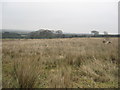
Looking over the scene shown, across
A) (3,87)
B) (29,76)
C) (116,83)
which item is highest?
(29,76)

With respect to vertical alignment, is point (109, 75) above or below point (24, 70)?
below

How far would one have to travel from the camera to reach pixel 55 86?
1959 millimetres

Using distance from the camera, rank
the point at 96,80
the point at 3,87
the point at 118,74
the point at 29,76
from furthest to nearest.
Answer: the point at 118,74 → the point at 96,80 → the point at 29,76 → the point at 3,87

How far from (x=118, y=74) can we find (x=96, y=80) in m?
0.74

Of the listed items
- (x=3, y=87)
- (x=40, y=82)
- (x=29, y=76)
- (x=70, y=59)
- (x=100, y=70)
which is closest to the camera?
(x=3, y=87)

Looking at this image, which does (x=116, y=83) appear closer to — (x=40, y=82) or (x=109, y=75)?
(x=109, y=75)

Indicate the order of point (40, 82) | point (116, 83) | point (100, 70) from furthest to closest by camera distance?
point (100, 70), point (116, 83), point (40, 82)

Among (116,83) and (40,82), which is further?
(116,83)

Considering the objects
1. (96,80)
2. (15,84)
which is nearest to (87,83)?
(96,80)

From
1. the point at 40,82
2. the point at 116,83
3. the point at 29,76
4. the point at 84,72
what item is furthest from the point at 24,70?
the point at 116,83

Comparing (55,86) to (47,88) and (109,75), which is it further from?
(109,75)

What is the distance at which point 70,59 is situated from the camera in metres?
4.13

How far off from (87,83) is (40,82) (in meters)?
1.06

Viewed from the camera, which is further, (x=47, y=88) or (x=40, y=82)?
(x=40, y=82)
